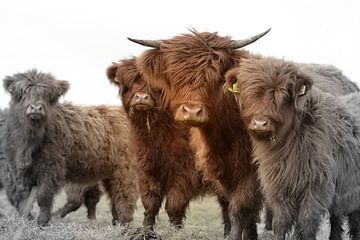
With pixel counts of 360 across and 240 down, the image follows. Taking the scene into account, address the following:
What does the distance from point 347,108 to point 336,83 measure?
2.10 metres

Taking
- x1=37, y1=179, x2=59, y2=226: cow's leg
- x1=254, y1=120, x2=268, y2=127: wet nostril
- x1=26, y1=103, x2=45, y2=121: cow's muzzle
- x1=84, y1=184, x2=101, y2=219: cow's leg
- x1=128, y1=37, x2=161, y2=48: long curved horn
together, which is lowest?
x1=84, y1=184, x2=101, y2=219: cow's leg

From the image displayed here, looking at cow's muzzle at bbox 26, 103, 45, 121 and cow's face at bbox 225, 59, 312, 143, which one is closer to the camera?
cow's face at bbox 225, 59, 312, 143

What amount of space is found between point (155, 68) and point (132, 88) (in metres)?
1.13

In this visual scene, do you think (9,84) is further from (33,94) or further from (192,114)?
(192,114)

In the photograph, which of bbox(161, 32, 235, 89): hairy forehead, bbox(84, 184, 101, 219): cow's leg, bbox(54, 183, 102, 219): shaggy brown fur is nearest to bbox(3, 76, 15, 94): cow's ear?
bbox(54, 183, 102, 219): shaggy brown fur

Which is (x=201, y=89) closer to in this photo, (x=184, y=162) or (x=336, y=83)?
(x=184, y=162)

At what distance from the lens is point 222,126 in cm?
664

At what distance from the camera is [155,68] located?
6965 mm

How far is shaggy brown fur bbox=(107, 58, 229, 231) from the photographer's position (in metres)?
8.01

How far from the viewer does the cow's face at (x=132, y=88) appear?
7.86 meters

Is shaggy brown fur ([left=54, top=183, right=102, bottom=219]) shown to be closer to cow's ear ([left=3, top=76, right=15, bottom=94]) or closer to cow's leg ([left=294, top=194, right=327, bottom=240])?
cow's ear ([left=3, top=76, right=15, bottom=94])

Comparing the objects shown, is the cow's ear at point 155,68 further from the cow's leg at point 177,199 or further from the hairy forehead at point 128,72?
the cow's leg at point 177,199

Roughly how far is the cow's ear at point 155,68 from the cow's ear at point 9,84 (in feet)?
10.2

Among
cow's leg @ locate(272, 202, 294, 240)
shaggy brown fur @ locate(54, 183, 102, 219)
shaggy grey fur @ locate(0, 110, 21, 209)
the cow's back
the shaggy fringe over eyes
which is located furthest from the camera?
shaggy brown fur @ locate(54, 183, 102, 219)
